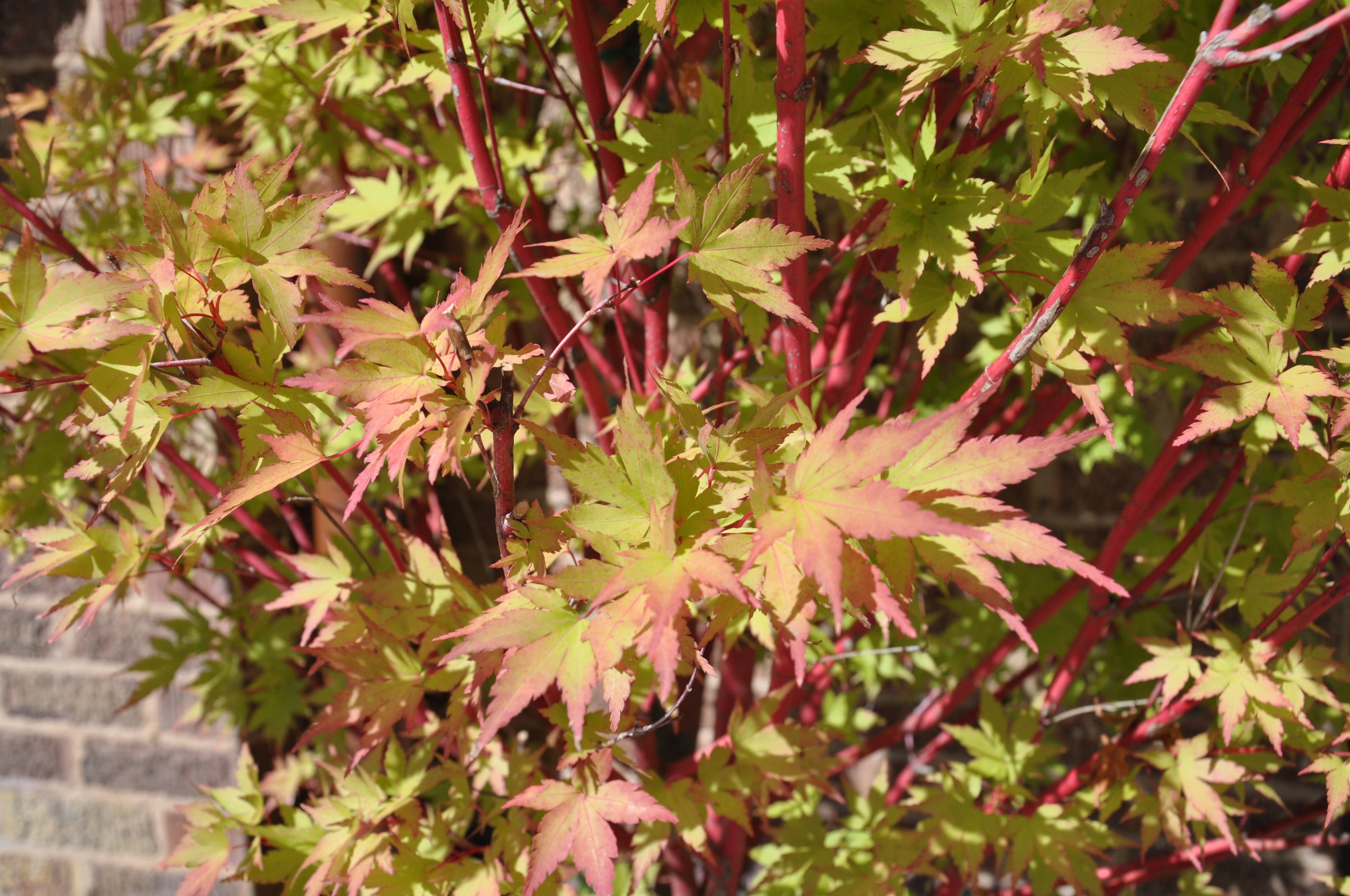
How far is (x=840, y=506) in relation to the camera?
1.52 feet

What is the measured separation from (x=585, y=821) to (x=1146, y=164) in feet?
2.12

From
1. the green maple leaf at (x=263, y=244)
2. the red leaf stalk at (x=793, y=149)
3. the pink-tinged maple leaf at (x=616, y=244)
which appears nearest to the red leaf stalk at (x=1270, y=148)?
the red leaf stalk at (x=793, y=149)

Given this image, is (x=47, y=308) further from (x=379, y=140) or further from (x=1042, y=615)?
(x=1042, y=615)

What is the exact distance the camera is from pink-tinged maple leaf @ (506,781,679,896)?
63 centimetres

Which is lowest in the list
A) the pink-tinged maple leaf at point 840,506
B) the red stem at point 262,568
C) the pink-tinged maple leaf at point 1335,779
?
the pink-tinged maple leaf at point 1335,779

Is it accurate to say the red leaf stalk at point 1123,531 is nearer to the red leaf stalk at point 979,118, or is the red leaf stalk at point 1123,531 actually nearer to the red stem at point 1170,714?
the red stem at point 1170,714

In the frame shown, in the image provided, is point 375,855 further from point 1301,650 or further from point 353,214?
point 1301,650

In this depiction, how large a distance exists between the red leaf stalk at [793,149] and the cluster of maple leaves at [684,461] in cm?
3

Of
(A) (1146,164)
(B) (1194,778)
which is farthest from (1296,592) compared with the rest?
(A) (1146,164)

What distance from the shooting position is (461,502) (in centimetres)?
139

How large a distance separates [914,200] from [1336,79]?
16.2 inches

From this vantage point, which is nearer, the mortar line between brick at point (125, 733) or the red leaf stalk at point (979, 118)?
the red leaf stalk at point (979, 118)

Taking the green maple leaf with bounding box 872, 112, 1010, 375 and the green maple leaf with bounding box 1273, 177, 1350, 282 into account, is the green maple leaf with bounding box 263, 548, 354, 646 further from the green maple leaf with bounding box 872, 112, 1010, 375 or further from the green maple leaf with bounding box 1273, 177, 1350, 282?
the green maple leaf with bounding box 1273, 177, 1350, 282

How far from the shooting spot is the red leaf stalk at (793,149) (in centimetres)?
60
